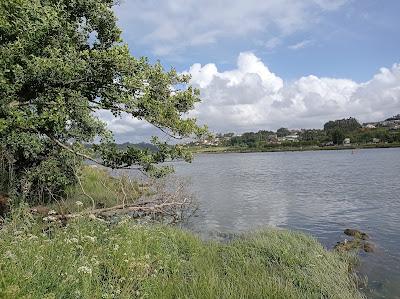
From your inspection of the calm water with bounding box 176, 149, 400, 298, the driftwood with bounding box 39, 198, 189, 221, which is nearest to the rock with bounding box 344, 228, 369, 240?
the calm water with bounding box 176, 149, 400, 298

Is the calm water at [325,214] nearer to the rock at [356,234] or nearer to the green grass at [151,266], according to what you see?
the rock at [356,234]

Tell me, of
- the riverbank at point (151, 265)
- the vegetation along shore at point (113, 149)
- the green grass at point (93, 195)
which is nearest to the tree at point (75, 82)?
the vegetation along shore at point (113, 149)

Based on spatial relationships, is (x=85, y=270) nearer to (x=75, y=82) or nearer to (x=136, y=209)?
(x=75, y=82)

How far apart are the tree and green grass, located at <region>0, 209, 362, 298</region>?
11.8 ft

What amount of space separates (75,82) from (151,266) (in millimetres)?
8382

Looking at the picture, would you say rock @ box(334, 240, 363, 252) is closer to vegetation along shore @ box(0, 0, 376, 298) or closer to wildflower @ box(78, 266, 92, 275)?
vegetation along shore @ box(0, 0, 376, 298)

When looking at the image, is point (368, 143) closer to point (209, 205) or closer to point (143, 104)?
point (209, 205)

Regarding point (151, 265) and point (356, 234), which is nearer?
point (151, 265)

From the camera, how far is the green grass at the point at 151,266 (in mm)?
7191

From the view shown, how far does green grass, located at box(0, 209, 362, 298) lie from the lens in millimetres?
7191

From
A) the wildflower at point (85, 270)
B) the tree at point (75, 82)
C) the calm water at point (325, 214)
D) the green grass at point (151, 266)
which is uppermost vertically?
the tree at point (75, 82)

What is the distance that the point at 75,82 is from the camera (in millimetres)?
15781

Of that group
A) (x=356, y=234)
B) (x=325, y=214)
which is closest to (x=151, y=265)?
(x=356, y=234)

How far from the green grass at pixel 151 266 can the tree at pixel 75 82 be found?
11.8 feet
